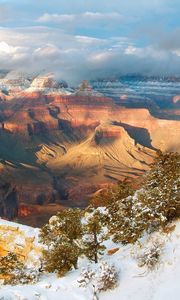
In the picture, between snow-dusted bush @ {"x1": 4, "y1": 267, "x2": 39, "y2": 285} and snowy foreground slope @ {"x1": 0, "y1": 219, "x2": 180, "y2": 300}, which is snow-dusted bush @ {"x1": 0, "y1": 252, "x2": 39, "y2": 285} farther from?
snowy foreground slope @ {"x1": 0, "y1": 219, "x2": 180, "y2": 300}

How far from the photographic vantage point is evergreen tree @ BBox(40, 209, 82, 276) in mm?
32094

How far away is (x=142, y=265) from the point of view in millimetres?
28891

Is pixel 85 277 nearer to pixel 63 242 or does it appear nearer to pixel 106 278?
pixel 106 278

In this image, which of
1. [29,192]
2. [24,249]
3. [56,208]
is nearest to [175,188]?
[24,249]

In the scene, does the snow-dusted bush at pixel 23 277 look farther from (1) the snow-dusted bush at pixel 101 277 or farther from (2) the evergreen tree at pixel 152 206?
(2) the evergreen tree at pixel 152 206

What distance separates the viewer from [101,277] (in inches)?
1105

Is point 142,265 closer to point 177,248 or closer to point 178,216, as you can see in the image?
point 177,248

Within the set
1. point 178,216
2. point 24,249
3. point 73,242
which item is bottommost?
point 24,249

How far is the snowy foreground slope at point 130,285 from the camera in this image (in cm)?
2658

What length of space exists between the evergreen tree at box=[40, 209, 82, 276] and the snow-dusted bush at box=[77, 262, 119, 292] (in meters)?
2.92

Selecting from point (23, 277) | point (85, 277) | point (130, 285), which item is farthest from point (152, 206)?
point (23, 277)

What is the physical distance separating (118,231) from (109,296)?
748 centimetres

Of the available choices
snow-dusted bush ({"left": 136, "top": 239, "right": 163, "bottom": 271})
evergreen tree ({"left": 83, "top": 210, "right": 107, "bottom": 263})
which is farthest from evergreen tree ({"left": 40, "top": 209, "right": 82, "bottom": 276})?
snow-dusted bush ({"left": 136, "top": 239, "right": 163, "bottom": 271})

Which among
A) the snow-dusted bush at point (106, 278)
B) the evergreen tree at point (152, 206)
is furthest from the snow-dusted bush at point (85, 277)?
the evergreen tree at point (152, 206)
